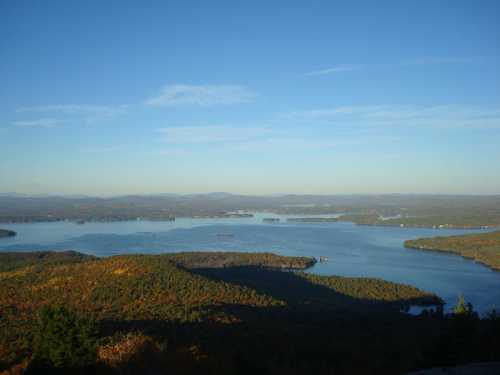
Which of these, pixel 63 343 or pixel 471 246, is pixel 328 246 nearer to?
pixel 471 246

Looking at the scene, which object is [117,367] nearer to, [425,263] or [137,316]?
[137,316]

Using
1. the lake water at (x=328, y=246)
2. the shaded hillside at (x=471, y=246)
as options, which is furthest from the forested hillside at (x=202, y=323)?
the shaded hillside at (x=471, y=246)

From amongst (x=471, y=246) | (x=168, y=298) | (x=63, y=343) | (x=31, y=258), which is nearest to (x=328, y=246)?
(x=471, y=246)

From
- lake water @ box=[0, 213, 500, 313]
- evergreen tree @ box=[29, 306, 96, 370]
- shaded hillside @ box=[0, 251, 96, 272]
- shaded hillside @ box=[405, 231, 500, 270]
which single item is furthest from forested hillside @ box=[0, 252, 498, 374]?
shaded hillside @ box=[405, 231, 500, 270]

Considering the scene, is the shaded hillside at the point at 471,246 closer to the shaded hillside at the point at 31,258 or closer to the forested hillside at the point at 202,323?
the forested hillside at the point at 202,323

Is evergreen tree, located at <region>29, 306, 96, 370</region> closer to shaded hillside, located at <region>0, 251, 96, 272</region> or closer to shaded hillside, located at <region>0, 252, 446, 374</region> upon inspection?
shaded hillside, located at <region>0, 252, 446, 374</region>

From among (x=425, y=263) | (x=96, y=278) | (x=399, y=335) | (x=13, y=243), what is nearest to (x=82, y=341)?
(x=399, y=335)
